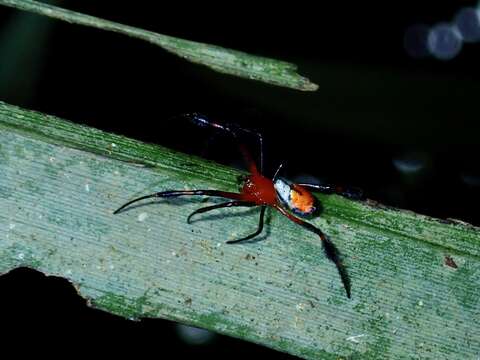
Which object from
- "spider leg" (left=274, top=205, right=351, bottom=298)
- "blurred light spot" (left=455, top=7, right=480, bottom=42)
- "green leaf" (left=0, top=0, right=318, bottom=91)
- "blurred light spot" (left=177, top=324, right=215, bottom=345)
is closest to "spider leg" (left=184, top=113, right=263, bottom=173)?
"green leaf" (left=0, top=0, right=318, bottom=91)

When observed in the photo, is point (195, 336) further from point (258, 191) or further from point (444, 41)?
point (444, 41)

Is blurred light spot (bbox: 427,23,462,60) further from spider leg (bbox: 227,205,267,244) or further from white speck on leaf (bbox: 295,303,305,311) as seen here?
white speck on leaf (bbox: 295,303,305,311)

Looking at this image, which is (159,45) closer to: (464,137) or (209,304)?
(209,304)

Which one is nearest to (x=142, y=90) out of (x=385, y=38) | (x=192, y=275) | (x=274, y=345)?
(x=192, y=275)

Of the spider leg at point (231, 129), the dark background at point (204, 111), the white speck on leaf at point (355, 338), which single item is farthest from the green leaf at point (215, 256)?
the dark background at point (204, 111)

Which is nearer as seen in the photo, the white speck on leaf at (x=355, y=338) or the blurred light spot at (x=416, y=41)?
the white speck on leaf at (x=355, y=338)

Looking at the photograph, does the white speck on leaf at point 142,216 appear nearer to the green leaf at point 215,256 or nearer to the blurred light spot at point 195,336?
the green leaf at point 215,256
